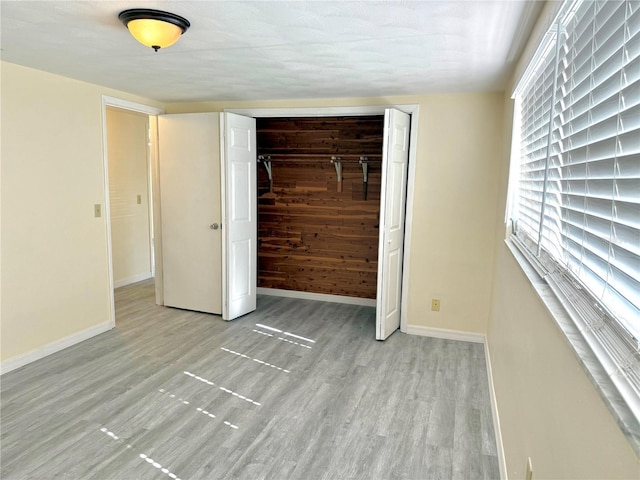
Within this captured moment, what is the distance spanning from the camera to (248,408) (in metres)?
2.75

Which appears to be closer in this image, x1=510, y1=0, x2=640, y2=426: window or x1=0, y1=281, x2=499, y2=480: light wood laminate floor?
x1=510, y1=0, x2=640, y2=426: window

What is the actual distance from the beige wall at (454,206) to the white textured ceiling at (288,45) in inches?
9.8

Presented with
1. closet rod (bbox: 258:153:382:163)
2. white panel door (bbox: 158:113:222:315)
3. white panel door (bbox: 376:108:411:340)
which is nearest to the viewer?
white panel door (bbox: 376:108:411:340)

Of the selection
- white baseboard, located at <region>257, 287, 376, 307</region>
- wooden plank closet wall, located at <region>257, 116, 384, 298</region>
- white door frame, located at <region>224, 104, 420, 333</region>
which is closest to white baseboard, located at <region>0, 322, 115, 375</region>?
white baseboard, located at <region>257, 287, 376, 307</region>

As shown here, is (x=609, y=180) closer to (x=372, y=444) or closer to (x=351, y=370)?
(x=372, y=444)

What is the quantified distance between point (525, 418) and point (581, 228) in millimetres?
910

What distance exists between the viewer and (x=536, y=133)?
2.10 meters

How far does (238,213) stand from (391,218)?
5.17ft

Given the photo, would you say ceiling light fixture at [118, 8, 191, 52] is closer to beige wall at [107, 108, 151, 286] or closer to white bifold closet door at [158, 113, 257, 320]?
white bifold closet door at [158, 113, 257, 320]

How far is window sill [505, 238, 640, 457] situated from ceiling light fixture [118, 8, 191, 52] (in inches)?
78.0

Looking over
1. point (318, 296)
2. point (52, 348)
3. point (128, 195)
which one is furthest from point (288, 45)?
point (128, 195)

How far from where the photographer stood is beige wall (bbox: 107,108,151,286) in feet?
18.1

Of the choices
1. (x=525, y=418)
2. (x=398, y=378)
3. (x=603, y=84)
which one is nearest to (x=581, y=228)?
(x=603, y=84)

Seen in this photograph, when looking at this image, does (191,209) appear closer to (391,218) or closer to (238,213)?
(238,213)
